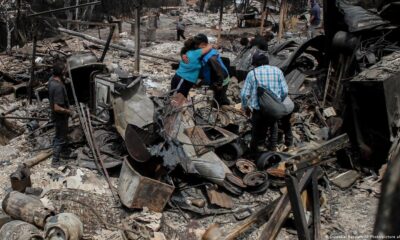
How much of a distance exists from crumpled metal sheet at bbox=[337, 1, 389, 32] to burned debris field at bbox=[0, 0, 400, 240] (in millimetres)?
→ 27

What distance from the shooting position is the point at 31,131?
762 centimetres

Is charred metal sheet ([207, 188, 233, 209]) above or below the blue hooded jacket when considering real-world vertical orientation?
below

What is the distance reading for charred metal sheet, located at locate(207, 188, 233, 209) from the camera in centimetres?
543

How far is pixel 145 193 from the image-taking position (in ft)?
16.9

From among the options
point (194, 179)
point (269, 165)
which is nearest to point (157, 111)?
point (194, 179)

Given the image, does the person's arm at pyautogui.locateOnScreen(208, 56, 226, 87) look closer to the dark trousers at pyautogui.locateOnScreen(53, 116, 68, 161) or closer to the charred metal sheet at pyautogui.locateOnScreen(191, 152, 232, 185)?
the charred metal sheet at pyautogui.locateOnScreen(191, 152, 232, 185)

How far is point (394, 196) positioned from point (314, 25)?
16.4m

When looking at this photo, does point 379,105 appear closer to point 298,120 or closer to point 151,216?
point 298,120

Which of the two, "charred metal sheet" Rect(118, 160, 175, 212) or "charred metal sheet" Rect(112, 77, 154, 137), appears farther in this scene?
"charred metal sheet" Rect(112, 77, 154, 137)

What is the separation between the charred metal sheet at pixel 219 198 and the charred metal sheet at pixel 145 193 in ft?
1.83

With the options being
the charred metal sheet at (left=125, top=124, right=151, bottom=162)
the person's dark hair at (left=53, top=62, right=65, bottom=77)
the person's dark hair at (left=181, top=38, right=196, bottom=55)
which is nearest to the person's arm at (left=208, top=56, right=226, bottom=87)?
the person's dark hair at (left=181, top=38, right=196, bottom=55)

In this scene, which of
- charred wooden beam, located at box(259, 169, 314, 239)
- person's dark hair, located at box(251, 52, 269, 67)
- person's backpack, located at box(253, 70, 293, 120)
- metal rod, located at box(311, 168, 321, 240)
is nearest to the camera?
charred wooden beam, located at box(259, 169, 314, 239)

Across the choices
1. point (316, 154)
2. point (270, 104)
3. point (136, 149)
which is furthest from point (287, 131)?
point (316, 154)

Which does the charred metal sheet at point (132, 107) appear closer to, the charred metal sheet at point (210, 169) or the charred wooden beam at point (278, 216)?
the charred metal sheet at point (210, 169)
